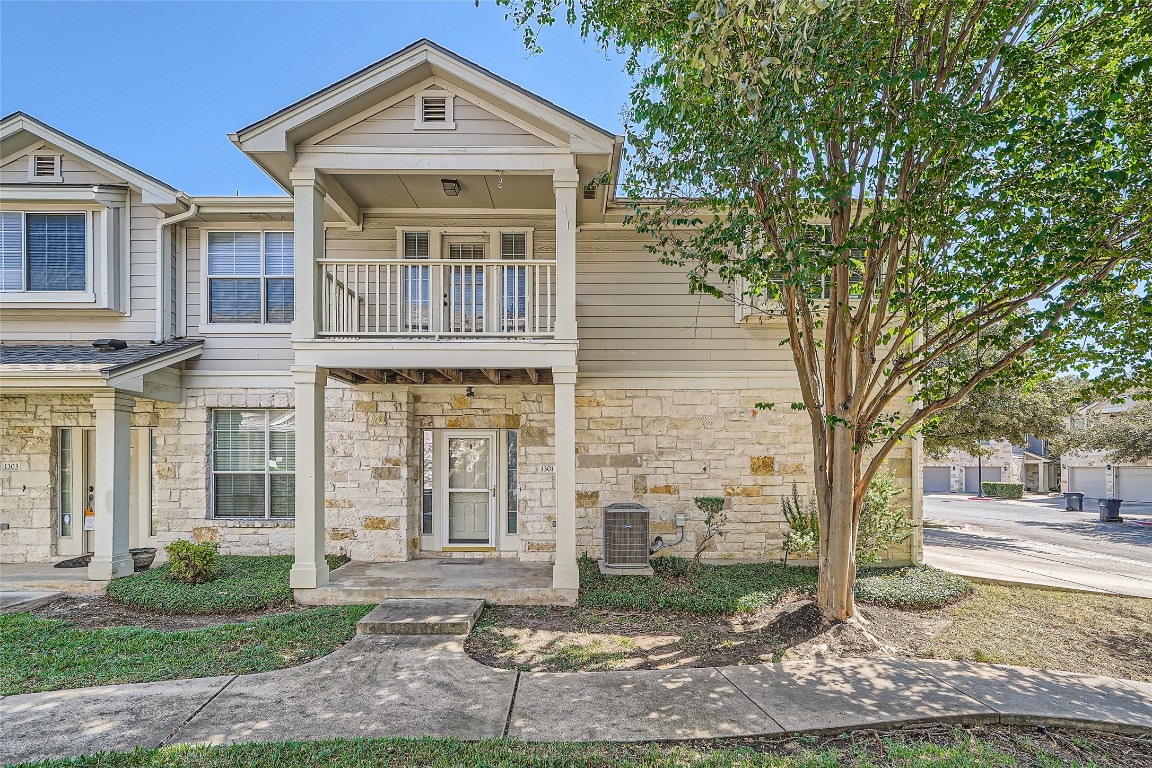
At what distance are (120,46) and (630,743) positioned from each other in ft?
46.8

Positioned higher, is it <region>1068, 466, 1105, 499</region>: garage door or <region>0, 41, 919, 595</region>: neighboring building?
<region>0, 41, 919, 595</region>: neighboring building

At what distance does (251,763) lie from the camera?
141 inches

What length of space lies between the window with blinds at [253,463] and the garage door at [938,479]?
1431 inches

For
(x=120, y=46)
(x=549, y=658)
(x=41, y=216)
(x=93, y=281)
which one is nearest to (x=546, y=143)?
(x=549, y=658)

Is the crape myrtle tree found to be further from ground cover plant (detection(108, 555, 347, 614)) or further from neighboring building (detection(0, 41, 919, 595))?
ground cover plant (detection(108, 555, 347, 614))

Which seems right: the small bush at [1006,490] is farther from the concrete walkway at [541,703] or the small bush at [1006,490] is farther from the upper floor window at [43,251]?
the upper floor window at [43,251]

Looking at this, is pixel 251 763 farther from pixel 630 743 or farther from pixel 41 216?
pixel 41 216

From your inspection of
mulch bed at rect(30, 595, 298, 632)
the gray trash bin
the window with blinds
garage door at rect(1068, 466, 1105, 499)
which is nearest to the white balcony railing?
the window with blinds

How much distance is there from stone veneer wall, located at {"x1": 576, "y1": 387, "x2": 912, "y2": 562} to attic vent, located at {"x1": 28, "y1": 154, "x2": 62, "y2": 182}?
8.69m

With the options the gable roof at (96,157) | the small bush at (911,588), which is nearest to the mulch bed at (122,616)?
the gable roof at (96,157)

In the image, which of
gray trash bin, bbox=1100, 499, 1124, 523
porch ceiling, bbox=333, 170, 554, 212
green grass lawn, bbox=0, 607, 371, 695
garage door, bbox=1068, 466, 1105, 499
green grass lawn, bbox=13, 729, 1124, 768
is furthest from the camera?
garage door, bbox=1068, 466, 1105, 499

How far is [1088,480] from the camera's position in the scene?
2762cm

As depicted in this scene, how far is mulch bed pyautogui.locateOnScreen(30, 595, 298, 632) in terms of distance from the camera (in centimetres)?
649

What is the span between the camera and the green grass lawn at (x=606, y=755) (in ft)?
11.8
